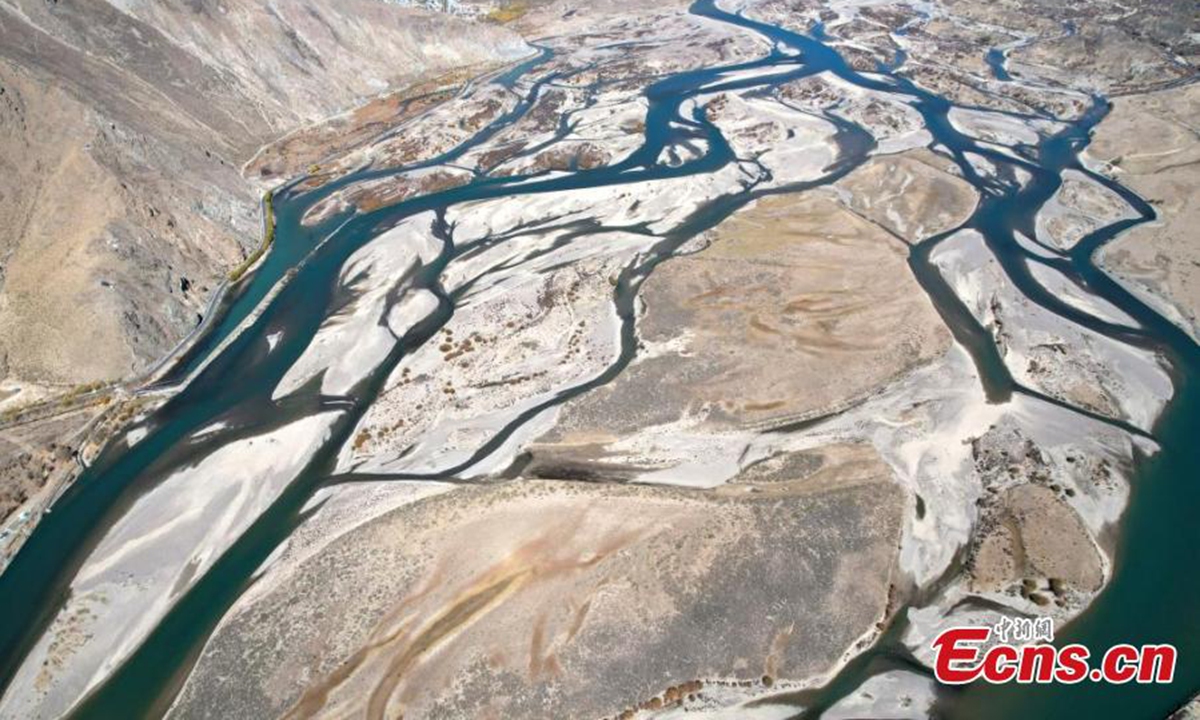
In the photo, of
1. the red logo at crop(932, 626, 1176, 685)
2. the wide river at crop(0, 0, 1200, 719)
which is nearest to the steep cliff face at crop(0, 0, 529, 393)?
the wide river at crop(0, 0, 1200, 719)

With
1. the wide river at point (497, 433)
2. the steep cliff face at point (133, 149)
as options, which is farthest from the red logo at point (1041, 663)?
the steep cliff face at point (133, 149)

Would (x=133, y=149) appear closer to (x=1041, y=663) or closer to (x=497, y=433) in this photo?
(x=497, y=433)

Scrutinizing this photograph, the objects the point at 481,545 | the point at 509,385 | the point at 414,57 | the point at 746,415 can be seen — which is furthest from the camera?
the point at 414,57

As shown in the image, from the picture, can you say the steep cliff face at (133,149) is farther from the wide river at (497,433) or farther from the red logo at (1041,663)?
the red logo at (1041,663)

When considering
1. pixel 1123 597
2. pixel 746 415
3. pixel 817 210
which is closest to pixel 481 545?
pixel 746 415

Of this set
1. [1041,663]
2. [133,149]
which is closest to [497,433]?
[1041,663]

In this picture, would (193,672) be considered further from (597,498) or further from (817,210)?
(817,210)
